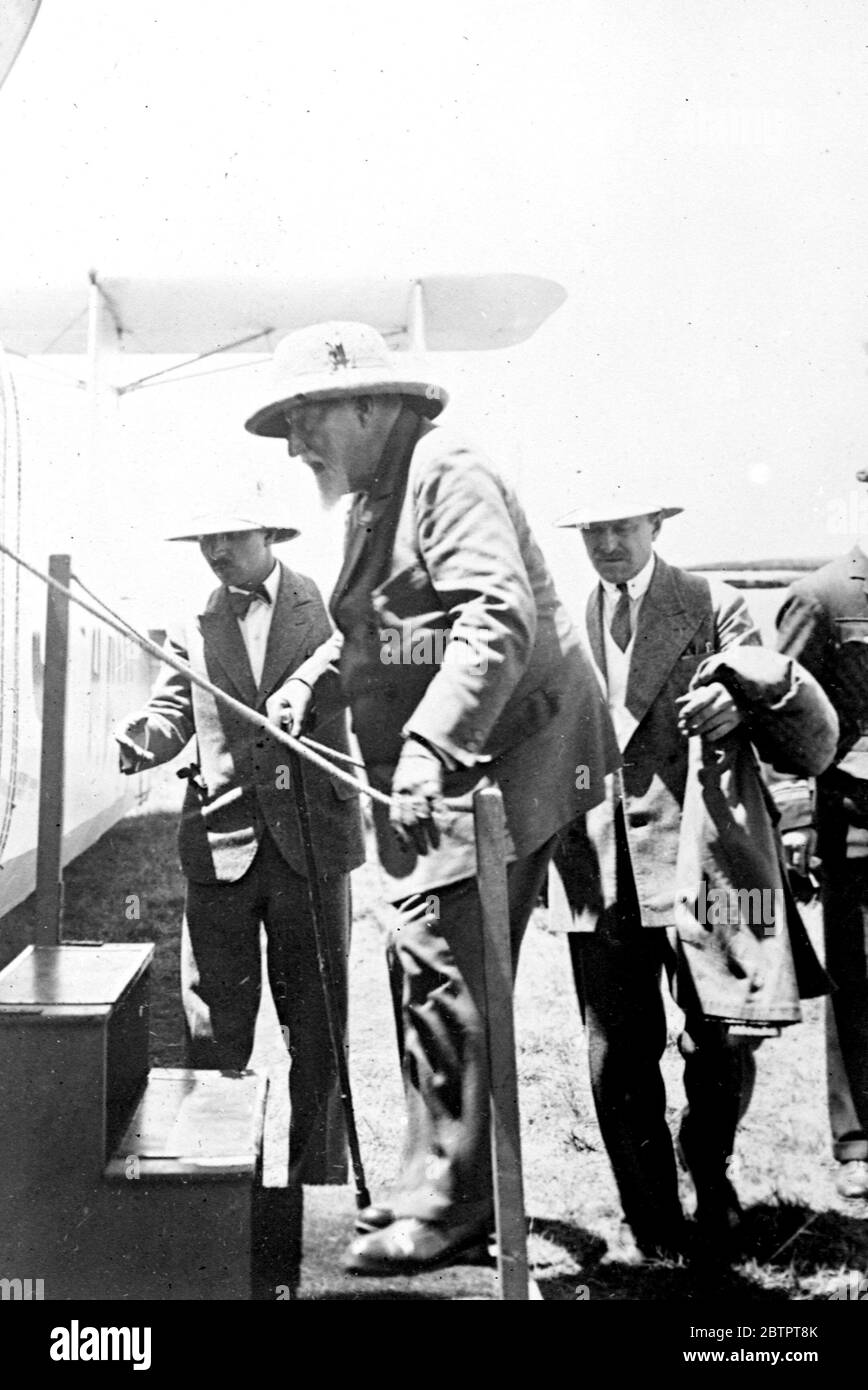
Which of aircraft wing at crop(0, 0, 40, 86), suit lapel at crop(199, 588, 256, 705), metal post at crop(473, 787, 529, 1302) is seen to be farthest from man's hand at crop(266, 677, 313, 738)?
aircraft wing at crop(0, 0, 40, 86)

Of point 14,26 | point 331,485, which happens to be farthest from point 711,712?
point 14,26

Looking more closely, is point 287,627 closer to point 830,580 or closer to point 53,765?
point 53,765

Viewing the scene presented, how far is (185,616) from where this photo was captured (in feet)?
8.88

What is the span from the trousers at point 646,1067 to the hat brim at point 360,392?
0.95 m

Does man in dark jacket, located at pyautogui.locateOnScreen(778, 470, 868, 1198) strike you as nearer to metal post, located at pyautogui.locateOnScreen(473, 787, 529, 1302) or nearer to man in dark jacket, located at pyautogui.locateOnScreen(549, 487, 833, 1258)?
man in dark jacket, located at pyautogui.locateOnScreen(549, 487, 833, 1258)

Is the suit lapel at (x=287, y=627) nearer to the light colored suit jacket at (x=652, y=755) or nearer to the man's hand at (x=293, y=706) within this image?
the man's hand at (x=293, y=706)

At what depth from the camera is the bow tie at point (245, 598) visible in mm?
2672

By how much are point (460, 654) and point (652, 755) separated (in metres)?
0.64

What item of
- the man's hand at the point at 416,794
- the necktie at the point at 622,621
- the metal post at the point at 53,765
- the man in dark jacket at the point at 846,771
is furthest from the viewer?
the man in dark jacket at the point at 846,771

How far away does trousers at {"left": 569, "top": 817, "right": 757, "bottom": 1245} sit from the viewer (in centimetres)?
254

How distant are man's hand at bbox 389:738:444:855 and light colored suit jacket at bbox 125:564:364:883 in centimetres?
57

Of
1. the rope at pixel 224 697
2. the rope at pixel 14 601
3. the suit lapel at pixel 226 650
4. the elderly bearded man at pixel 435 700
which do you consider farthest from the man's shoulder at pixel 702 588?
the rope at pixel 14 601
